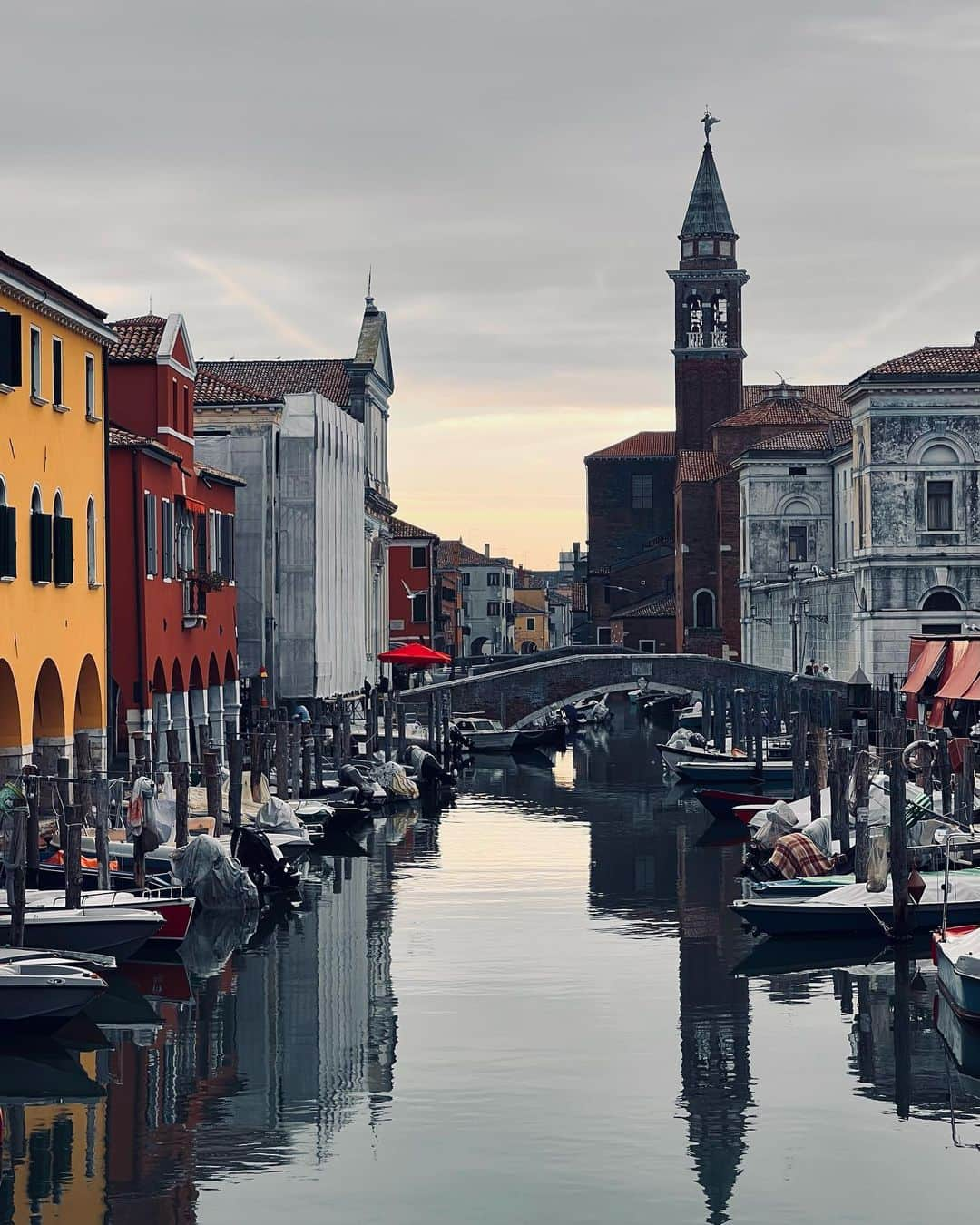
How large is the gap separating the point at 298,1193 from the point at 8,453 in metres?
14.3

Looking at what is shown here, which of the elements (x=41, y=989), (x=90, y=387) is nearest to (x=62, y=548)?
(x=90, y=387)

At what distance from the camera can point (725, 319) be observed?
84250mm

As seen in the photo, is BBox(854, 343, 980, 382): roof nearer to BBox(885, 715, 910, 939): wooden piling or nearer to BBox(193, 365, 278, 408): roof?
BBox(193, 365, 278, 408): roof

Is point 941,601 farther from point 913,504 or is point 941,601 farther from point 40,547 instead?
point 40,547

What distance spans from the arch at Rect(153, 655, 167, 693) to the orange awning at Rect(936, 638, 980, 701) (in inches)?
694

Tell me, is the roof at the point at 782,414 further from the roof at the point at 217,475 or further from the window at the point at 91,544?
the window at the point at 91,544

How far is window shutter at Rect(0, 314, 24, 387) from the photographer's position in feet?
81.3

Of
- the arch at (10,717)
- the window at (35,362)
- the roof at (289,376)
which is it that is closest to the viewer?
the arch at (10,717)

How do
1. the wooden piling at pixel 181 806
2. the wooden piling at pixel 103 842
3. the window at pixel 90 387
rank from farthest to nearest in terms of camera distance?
the window at pixel 90 387 < the wooden piling at pixel 181 806 < the wooden piling at pixel 103 842

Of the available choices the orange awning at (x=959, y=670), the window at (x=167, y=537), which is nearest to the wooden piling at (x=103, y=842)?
the window at (x=167, y=537)

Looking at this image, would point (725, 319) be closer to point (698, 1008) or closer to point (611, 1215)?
point (698, 1008)

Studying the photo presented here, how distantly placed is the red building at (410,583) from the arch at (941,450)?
23.0m

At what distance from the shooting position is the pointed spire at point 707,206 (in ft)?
275

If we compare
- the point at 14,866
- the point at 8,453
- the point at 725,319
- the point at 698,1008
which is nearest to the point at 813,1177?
the point at 698,1008
